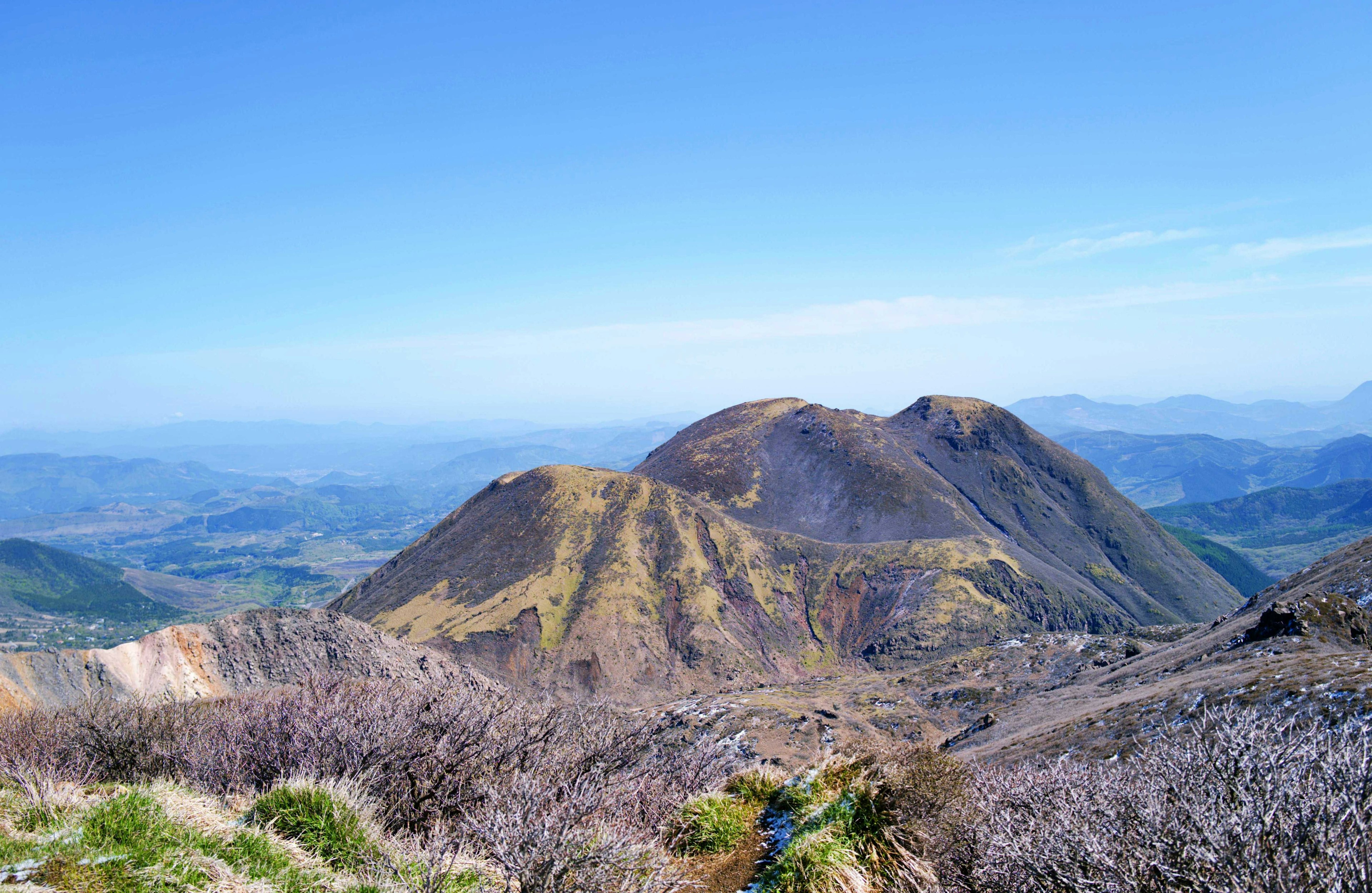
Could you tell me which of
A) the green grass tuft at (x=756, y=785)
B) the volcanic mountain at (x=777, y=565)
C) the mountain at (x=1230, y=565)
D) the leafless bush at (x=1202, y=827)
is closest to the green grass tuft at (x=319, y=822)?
the green grass tuft at (x=756, y=785)

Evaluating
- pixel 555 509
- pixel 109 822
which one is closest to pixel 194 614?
pixel 555 509

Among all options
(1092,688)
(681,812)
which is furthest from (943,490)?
(681,812)

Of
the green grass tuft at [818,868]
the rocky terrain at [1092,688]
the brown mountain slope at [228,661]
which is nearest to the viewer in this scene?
the green grass tuft at [818,868]

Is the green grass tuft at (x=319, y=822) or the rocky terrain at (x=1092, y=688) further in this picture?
the rocky terrain at (x=1092, y=688)

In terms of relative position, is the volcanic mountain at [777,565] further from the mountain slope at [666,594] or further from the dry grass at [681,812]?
the dry grass at [681,812]

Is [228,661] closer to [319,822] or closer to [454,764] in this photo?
[454,764]
